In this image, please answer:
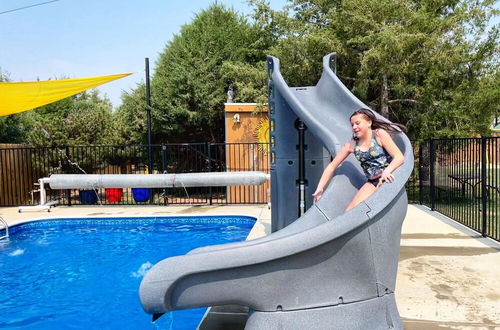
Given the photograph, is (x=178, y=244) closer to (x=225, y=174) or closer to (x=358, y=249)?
(x=225, y=174)

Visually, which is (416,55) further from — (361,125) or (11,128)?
(11,128)

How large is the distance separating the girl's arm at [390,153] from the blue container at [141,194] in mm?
10495

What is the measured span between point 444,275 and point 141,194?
32.5ft

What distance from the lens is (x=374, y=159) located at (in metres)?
3.32

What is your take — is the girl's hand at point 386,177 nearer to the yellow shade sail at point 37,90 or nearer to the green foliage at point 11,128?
the yellow shade sail at point 37,90

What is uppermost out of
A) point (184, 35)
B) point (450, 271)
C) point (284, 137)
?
point (184, 35)

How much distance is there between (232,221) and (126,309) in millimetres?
4722

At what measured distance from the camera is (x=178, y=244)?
27.5ft

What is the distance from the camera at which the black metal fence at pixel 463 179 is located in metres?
7.02

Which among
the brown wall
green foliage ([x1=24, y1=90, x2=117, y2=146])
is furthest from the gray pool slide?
green foliage ([x1=24, y1=90, x2=117, y2=146])

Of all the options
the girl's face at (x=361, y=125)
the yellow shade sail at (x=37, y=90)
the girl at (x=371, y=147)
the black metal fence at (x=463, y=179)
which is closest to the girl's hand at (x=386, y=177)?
the girl at (x=371, y=147)

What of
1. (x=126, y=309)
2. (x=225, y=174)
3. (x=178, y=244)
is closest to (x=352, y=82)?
(x=225, y=174)

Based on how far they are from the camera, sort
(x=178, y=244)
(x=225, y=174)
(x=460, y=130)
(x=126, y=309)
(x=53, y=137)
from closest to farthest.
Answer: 1. (x=126, y=309)
2. (x=178, y=244)
3. (x=225, y=174)
4. (x=460, y=130)
5. (x=53, y=137)

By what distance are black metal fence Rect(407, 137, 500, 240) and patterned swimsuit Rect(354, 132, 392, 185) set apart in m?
4.12
